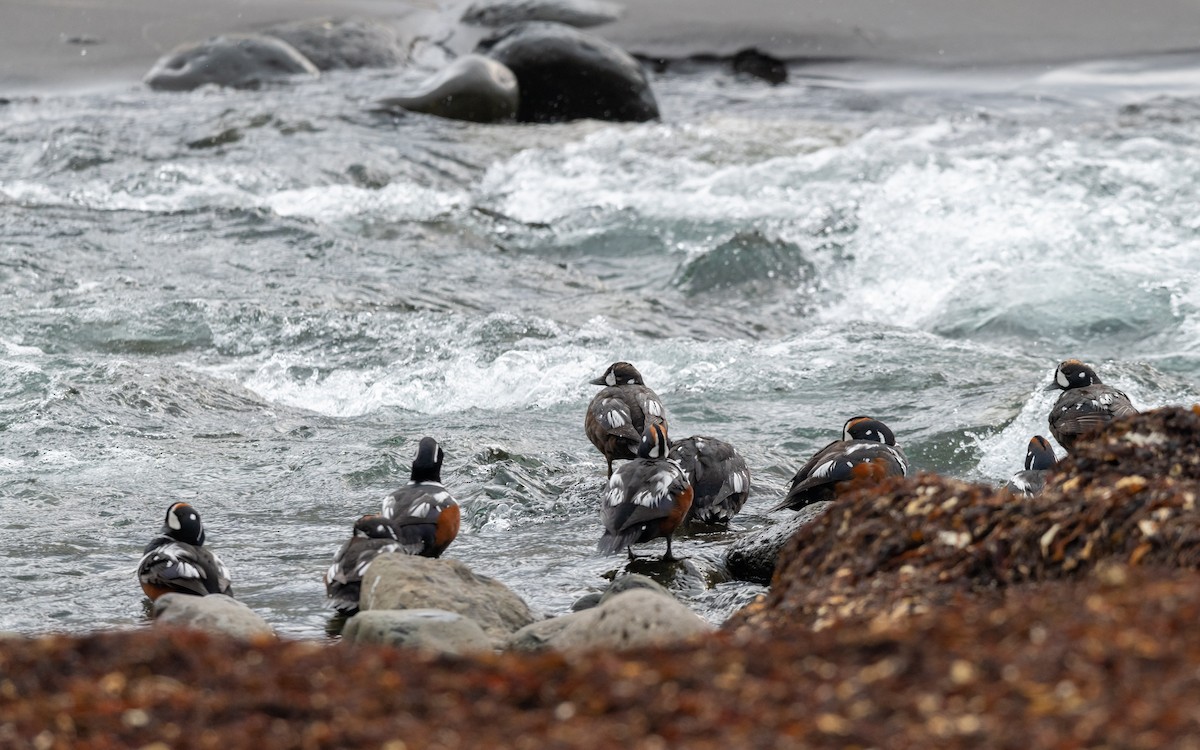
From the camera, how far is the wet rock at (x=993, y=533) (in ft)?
12.6

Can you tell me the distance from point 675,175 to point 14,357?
7426mm

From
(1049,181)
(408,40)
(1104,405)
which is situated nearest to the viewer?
(1104,405)

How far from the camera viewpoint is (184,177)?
1427 centimetres

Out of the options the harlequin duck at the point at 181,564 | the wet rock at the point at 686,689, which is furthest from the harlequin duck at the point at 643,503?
the wet rock at the point at 686,689

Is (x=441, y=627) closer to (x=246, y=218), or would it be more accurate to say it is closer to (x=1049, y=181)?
(x=246, y=218)

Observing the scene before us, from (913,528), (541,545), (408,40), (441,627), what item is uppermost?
(408,40)

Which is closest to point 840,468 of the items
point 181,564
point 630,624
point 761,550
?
point 761,550

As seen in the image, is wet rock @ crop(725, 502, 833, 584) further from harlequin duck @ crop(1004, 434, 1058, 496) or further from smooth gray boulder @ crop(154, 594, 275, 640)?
smooth gray boulder @ crop(154, 594, 275, 640)

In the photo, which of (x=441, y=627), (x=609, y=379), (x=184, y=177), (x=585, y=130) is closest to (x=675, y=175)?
(x=585, y=130)

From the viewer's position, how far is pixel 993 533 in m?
4.03

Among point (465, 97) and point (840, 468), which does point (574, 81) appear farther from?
point (840, 468)

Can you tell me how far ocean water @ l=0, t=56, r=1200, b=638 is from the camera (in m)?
7.34

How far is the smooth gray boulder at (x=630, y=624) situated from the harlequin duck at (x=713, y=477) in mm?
2317

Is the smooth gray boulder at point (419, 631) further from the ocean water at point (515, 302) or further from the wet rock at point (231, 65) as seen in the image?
the wet rock at point (231, 65)
